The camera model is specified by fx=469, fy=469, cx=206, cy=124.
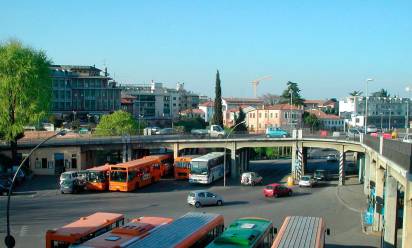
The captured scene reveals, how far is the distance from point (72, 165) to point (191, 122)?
194 ft

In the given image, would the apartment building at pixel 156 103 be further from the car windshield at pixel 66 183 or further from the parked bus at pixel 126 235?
the parked bus at pixel 126 235

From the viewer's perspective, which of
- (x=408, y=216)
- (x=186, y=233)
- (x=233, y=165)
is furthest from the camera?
(x=233, y=165)

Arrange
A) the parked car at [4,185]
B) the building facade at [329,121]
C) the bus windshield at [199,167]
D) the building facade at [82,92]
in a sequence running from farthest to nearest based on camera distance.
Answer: the building facade at [329,121], the building facade at [82,92], the bus windshield at [199,167], the parked car at [4,185]

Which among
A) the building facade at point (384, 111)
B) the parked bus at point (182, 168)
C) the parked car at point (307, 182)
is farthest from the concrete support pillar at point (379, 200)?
the building facade at point (384, 111)

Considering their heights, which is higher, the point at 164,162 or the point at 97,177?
the point at 164,162

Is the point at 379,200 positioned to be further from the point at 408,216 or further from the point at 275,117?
the point at 275,117

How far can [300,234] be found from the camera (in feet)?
54.9

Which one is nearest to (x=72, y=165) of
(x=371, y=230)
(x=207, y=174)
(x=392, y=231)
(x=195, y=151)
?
(x=207, y=174)

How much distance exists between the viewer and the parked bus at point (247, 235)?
16.1 m

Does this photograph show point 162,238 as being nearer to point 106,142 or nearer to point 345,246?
point 345,246

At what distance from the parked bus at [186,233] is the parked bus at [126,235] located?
0.39m

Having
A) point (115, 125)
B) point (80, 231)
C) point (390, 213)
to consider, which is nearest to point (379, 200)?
point (390, 213)

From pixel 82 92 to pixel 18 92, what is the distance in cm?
5087

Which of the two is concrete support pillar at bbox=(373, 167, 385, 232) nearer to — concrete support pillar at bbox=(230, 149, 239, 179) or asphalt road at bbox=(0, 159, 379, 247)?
asphalt road at bbox=(0, 159, 379, 247)
